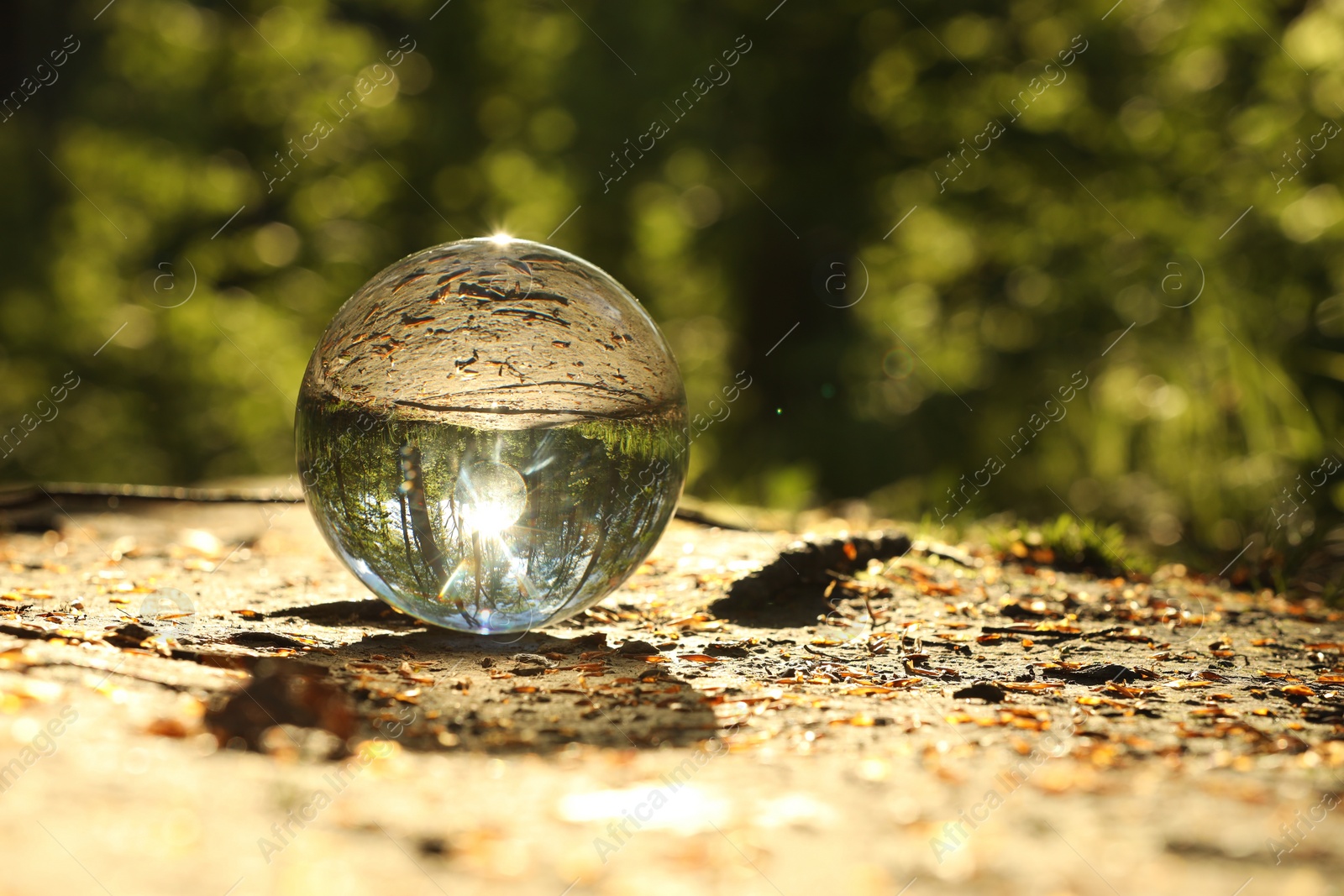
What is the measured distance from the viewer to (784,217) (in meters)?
13.7

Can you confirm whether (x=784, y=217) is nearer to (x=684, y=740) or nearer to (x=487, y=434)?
(x=487, y=434)

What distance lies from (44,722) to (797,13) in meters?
13.2

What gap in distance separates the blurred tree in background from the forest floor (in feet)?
9.92

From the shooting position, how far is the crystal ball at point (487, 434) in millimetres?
3613

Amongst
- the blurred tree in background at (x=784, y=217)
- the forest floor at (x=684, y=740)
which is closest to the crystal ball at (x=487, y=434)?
the forest floor at (x=684, y=740)

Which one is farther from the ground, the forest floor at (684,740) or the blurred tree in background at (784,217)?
the blurred tree in background at (784,217)

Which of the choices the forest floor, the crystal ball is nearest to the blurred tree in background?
the forest floor

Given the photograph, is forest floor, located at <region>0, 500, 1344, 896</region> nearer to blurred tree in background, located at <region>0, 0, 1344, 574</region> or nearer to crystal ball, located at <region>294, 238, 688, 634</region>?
crystal ball, located at <region>294, 238, 688, 634</region>

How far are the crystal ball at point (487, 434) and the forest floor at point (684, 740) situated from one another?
389 millimetres

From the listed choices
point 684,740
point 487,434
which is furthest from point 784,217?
point 684,740

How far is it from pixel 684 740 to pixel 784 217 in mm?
11477

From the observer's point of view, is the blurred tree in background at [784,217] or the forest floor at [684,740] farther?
the blurred tree in background at [784,217]

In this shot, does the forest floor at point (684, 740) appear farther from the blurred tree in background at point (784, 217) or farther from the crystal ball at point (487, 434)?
the blurred tree in background at point (784, 217)

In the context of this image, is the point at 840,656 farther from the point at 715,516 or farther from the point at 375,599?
the point at 715,516
